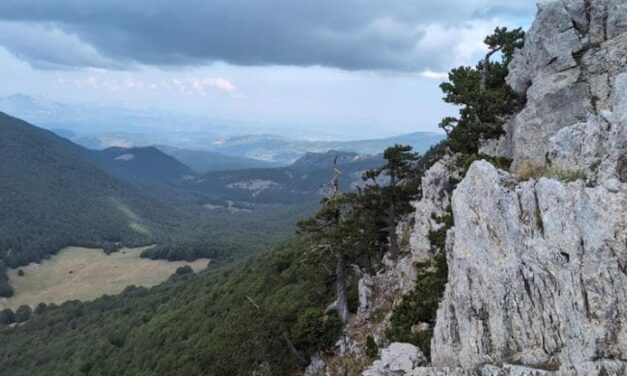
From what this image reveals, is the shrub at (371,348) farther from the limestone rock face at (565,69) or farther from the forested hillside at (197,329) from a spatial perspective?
the limestone rock face at (565,69)

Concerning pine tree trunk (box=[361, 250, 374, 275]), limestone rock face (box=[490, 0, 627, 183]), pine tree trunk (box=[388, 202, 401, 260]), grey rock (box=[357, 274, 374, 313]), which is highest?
limestone rock face (box=[490, 0, 627, 183])

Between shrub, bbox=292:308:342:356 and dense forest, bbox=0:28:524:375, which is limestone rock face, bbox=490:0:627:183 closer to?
dense forest, bbox=0:28:524:375

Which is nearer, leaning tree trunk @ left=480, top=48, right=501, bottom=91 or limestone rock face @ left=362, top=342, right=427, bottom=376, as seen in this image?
limestone rock face @ left=362, top=342, right=427, bottom=376

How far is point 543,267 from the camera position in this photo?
861 inches

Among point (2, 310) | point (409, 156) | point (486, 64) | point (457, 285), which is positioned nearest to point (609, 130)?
point (457, 285)

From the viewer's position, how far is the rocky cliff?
65.2ft

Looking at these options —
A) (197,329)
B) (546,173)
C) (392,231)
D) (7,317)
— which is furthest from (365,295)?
(7,317)

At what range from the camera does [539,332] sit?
70.5 feet

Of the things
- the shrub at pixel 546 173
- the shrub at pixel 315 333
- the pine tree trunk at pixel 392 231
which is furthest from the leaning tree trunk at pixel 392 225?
the shrub at pixel 546 173

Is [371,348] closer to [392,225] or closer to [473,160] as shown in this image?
[392,225]

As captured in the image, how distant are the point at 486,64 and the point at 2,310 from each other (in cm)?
20262

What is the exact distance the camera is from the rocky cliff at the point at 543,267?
1988cm

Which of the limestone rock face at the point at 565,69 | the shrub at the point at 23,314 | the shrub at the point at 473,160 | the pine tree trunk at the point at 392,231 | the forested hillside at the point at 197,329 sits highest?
the limestone rock face at the point at 565,69

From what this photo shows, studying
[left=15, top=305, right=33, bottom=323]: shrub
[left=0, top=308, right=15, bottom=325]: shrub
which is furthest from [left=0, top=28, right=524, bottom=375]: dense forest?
[left=0, top=308, right=15, bottom=325]: shrub
